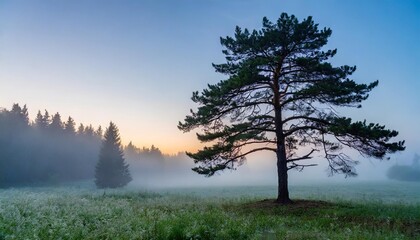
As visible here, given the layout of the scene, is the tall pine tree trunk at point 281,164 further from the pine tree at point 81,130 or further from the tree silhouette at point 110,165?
the pine tree at point 81,130

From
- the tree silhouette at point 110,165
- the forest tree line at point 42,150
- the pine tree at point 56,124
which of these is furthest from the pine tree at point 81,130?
the tree silhouette at point 110,165

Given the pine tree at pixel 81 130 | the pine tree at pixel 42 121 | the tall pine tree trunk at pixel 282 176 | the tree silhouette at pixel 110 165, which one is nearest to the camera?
the tall pine tree trunk at pixel 282 176

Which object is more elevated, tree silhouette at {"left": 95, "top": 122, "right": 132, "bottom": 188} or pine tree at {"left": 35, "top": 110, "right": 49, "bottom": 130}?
pine tree at {"left": 35, "top": 110, "right": 49, "bottom": 130}

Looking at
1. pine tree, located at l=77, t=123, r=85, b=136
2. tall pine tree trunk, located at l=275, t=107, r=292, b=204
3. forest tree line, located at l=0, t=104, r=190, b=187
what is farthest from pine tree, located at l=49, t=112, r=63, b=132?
tall pine tree trunk, located at l=275, t=107, r=292, b=204

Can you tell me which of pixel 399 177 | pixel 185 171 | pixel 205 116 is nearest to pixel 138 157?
pixel 185 171

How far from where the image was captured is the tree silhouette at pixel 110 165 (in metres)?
62.2

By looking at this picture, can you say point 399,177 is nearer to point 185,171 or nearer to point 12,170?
point 185,171

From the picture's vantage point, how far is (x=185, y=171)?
197 metres

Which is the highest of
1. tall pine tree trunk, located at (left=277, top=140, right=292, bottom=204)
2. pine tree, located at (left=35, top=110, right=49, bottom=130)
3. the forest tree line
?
pine tree, located at (left=35, top=110, right=49, bottom=130)

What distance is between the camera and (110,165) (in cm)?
6306

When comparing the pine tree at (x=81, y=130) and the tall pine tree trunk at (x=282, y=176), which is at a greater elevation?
the pine tree at (x=81, y=130)

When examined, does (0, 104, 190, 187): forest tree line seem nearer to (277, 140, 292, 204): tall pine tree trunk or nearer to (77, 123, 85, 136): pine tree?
(77, 123, 85, 136): pine tree

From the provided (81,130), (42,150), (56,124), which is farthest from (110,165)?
(81,130)

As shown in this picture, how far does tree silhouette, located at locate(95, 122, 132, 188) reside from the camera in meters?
62.2
